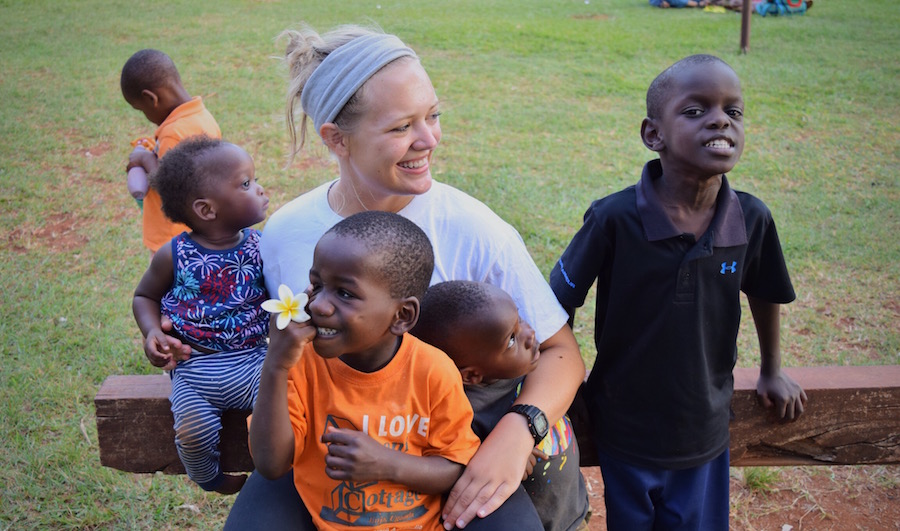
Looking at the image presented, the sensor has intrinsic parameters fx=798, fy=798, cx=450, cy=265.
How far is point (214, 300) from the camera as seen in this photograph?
2.48 metres

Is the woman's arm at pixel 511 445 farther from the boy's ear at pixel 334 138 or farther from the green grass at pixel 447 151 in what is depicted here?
the green grass at pixel 447 151

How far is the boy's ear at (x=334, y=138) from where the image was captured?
246 cm

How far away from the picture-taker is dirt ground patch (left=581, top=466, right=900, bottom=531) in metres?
3.51

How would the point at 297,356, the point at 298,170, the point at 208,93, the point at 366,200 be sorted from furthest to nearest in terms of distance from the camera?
1. the point at 208,93
2. the point at 298,170
3. the point at 366,200
4. the point at 297,356

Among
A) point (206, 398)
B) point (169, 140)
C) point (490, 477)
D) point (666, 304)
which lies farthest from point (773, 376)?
point (169, 140)

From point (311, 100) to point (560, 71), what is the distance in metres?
9.19

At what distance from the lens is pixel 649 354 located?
2354mm

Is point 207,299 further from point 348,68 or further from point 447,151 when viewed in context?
point 447,151

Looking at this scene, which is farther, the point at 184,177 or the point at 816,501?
the point at 816,501

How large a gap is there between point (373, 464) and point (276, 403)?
27cm

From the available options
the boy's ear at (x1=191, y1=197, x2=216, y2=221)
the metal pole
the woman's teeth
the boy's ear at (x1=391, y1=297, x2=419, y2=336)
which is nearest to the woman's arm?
the boy's ear at (x1=391, y1=297, x2=419, y2=336)

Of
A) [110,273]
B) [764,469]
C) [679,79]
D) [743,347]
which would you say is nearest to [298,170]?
[110,273]

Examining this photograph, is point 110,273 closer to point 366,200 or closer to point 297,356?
point 366,200

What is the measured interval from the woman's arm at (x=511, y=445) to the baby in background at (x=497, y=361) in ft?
0.18
